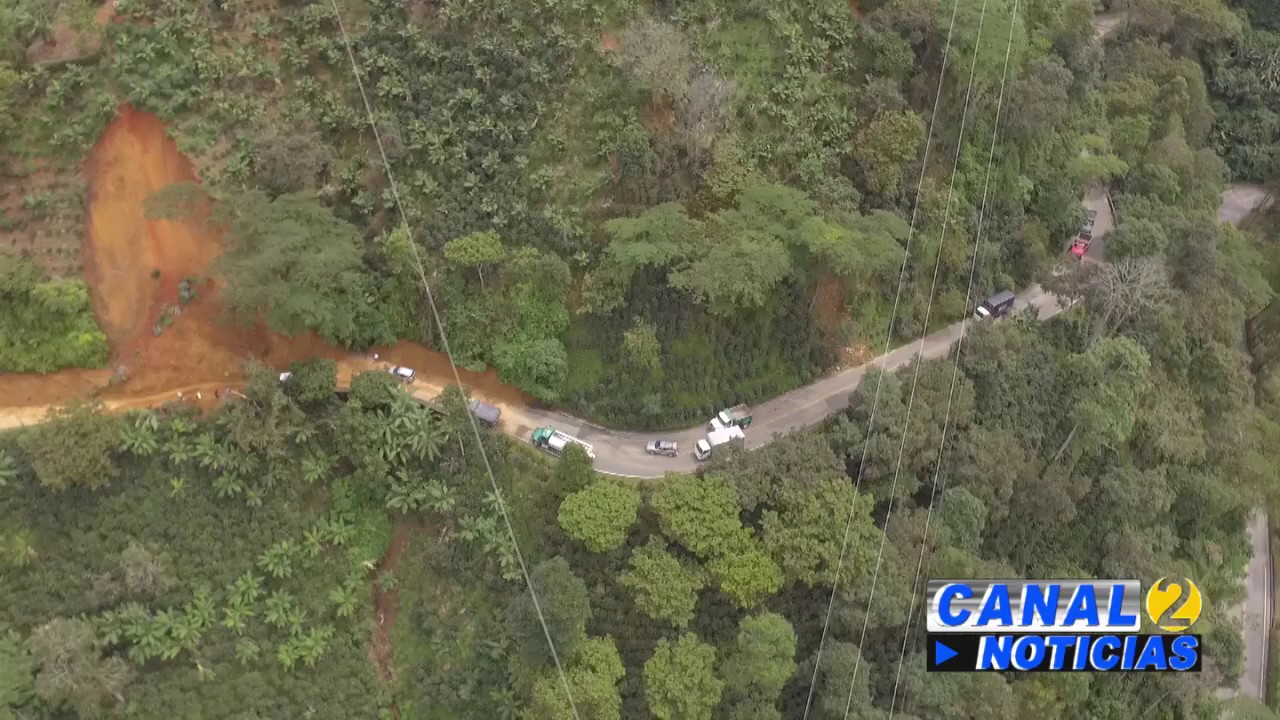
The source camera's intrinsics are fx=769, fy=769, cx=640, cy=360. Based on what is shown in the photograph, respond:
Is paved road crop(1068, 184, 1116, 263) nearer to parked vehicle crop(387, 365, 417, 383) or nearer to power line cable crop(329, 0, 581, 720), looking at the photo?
power line cable crop(329, 0, 581, 720)

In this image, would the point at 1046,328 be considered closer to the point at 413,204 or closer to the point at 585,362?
the point at 585,362

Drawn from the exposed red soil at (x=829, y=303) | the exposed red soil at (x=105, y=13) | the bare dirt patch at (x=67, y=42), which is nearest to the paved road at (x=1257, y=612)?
the exposed red soil at (x=829, y=303)

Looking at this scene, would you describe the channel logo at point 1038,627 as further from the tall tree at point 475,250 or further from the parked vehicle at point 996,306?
the tall tree at point 475,250

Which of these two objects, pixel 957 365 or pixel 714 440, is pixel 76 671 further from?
pixel 957 365

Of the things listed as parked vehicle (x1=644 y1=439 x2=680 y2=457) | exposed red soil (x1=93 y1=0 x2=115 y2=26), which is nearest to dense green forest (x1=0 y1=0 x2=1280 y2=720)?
exposed red soil (x1=93 y1=0 x2=115 y2=26)

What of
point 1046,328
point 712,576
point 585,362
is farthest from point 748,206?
point 1046,328

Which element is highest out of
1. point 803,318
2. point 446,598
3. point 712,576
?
point 803,318
